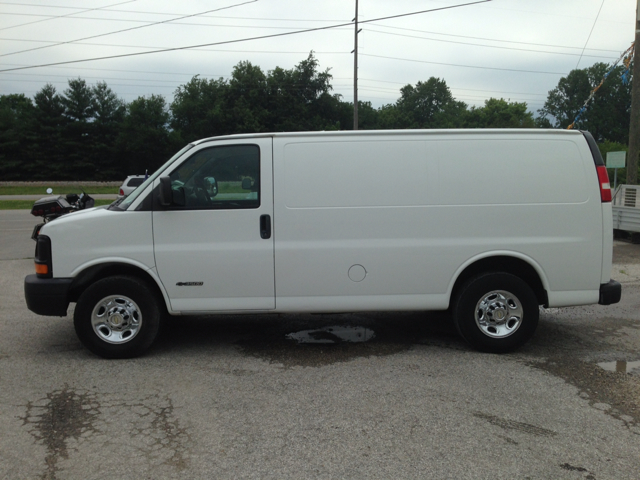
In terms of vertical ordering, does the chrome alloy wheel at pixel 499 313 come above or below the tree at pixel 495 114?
below

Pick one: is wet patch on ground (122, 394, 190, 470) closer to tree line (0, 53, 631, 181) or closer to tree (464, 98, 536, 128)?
tree line (0, 53, 631, 181)

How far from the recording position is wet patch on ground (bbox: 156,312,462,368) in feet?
18.8

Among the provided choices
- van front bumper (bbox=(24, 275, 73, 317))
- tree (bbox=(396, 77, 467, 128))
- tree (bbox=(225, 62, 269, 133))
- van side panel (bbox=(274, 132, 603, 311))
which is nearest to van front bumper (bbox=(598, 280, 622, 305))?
van side panel (bbox=(274, 132, 603, 311))

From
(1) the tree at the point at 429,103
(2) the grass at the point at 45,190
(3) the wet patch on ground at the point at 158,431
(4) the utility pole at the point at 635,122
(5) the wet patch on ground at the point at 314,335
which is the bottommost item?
(3) the wet patch on ground at the point at 158,431

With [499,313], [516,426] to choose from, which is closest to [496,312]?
[499,313]

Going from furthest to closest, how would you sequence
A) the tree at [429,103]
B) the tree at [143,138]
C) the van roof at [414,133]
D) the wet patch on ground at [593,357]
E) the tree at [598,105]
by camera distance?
the tree at [429,103], the tree at [598,105], the tree at [143,138], the van roof at [414,133], the wet patch on ground at [593,357]

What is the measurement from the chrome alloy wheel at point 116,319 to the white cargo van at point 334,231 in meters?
0.01

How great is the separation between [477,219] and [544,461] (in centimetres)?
254

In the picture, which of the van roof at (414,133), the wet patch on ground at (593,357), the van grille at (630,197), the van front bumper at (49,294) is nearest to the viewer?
the wet patch on ground at (593,357)

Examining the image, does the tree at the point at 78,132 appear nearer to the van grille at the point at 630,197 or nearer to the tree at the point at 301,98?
the tree at the point at 301,98

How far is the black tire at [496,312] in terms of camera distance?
5.57 m

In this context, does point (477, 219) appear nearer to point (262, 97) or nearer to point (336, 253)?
point (336, 253)

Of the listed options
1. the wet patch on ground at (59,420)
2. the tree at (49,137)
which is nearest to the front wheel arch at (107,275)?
the wet patch on ground at (59,420)

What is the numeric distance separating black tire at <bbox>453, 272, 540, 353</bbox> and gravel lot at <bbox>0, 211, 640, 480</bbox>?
0.18 m
